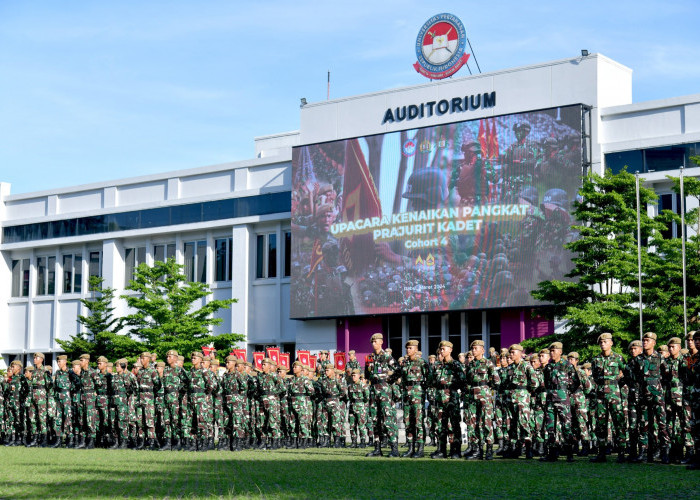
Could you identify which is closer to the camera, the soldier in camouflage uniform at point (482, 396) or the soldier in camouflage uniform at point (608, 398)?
the soldier in camouflage uniform at point (608, 398)

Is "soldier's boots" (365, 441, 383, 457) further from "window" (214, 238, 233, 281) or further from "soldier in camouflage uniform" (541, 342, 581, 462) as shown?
"window" (214, 238, 233, 281)

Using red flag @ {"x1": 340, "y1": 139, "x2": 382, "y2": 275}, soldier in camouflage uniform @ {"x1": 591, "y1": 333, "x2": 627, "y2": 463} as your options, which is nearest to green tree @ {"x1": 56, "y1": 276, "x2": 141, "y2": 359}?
red flag @ {"x1": 340, "y1": 139, "x2": 382, "y2": 275}

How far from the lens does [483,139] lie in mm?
39219

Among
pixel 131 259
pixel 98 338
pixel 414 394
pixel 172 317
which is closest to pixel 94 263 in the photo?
pixel 131 259

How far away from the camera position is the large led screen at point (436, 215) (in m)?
37.4

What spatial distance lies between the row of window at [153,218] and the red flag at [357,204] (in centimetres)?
445

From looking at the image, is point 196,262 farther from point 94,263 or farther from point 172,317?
point 172,317

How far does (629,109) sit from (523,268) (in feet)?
21.6

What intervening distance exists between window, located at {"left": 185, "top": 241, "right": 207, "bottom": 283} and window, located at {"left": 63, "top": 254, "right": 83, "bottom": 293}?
686 centimetres

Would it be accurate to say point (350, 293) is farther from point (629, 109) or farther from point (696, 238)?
point (696, 238)

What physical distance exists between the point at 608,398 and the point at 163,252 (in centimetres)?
3702

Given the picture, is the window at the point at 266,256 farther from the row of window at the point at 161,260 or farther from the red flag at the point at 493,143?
the red flag at the point at 493,143

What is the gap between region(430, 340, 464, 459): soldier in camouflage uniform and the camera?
17.6 m

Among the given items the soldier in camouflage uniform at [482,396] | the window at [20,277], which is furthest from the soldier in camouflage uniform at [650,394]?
the window at [20,277]
